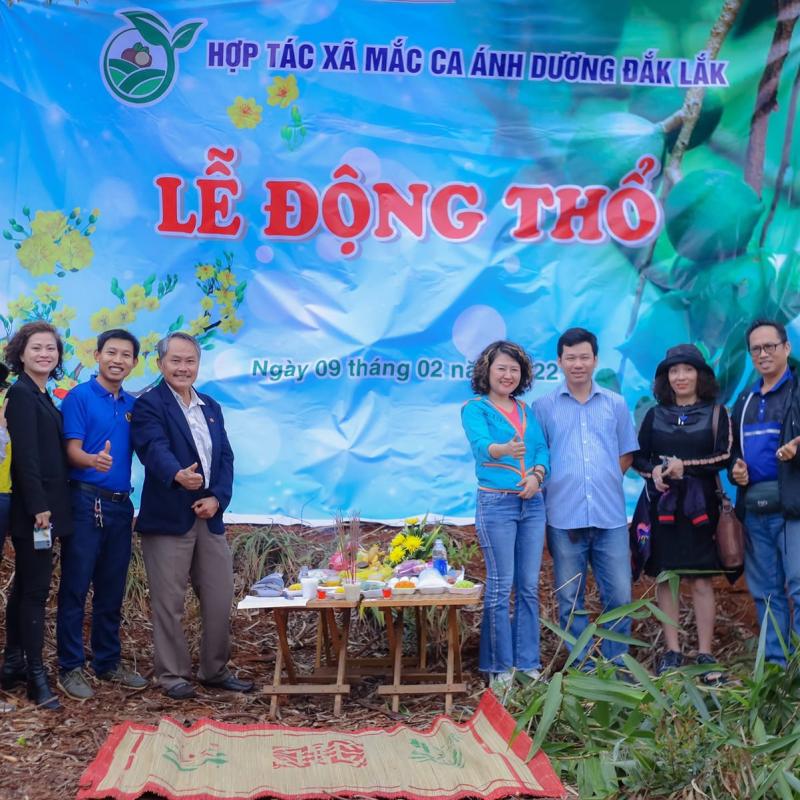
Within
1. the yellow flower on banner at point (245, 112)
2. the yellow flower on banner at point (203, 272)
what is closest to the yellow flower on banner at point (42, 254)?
the yellow flower on banner at point (203, 272)

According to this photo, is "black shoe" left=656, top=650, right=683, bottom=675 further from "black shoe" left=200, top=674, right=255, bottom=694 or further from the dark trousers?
the dark trousers

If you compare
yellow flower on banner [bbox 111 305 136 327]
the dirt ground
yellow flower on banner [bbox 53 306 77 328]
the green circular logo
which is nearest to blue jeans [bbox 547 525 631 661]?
the dirt ground

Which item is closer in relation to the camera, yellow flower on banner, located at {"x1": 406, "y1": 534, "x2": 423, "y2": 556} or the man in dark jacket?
the man in dark jacket

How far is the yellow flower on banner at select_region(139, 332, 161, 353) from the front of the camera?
5184mm

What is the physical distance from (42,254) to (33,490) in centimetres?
173

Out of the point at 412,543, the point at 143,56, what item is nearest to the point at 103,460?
the point at 412,543

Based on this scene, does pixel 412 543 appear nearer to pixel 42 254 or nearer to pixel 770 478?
pixel 770 478

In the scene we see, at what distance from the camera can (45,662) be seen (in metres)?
4.46

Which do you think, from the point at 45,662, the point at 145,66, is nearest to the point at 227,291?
the point at 145,66

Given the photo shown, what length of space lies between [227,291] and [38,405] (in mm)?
1425

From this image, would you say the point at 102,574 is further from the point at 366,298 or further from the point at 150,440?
the point at 366,298

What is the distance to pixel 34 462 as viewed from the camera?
153 inches

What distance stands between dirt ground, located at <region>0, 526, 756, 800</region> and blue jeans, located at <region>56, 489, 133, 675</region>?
195mm

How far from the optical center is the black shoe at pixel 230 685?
4309mm
